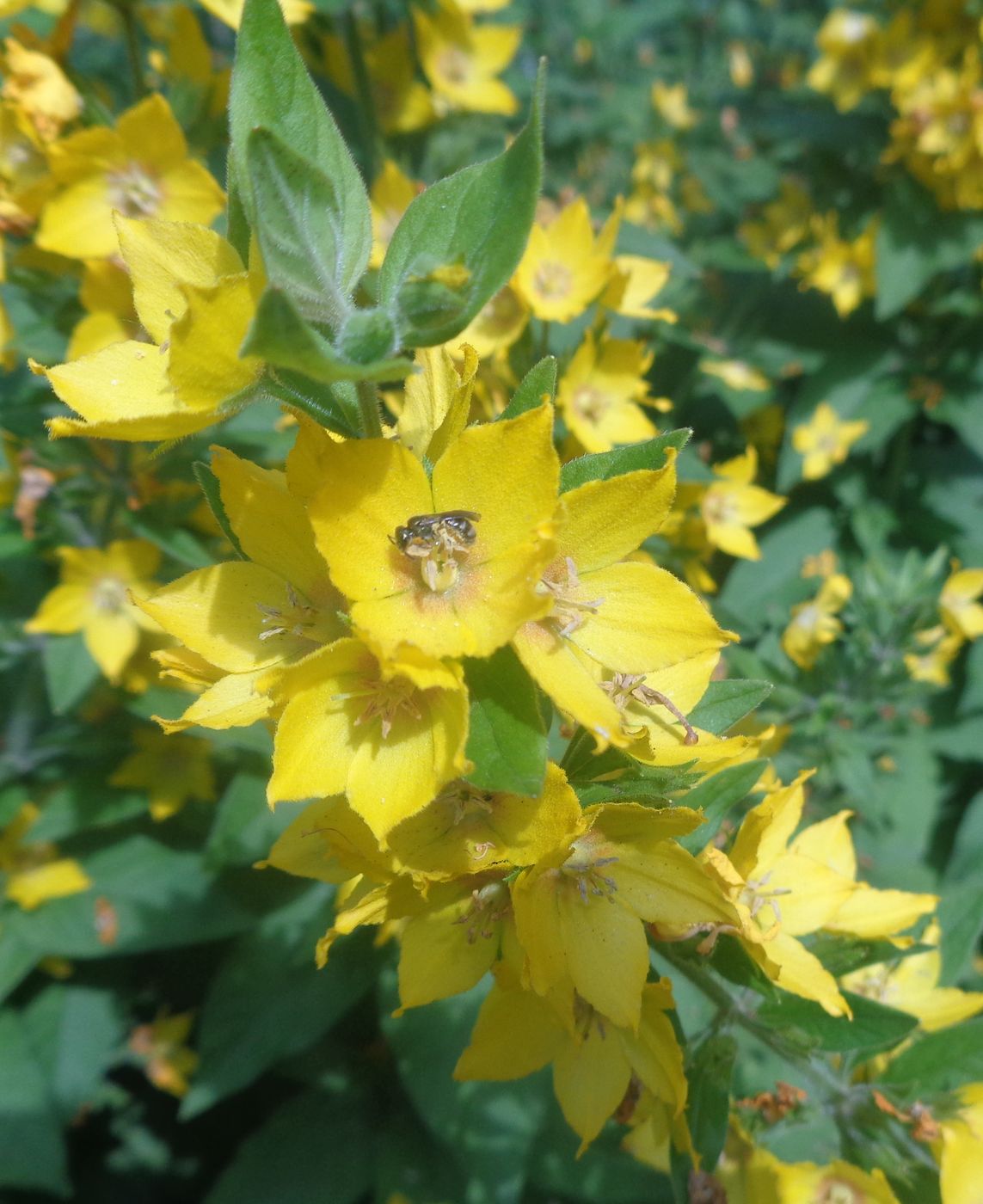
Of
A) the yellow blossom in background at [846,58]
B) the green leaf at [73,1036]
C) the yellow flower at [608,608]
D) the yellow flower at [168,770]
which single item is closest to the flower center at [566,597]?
the yellow flower at [608,608]

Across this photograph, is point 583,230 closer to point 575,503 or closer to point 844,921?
point 575,503

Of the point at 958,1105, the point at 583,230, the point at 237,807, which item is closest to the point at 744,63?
the point at 583,230

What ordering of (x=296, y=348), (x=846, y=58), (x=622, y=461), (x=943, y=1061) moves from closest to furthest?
(x=296, y=348)
(x=622, y=461)
(x=943, y=1061)
(x=846, y=58)

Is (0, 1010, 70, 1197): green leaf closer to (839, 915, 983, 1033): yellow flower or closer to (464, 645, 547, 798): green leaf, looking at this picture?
(839, 915, 983, 1033): yellow flower

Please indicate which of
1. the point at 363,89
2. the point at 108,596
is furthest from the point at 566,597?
the point at 363,89

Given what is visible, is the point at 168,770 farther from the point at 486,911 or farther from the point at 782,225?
the point at 782,225

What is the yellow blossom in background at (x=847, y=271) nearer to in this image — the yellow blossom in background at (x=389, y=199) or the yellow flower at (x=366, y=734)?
the yellow blossom in background at (x=389, y=199)
